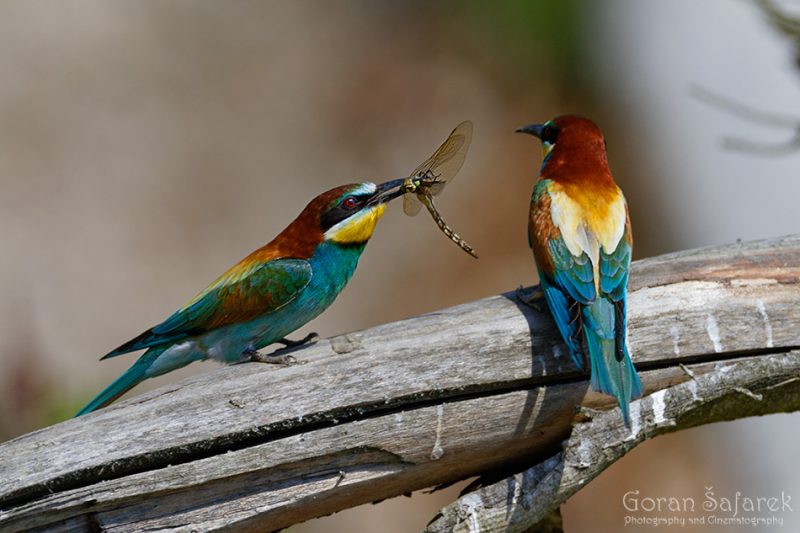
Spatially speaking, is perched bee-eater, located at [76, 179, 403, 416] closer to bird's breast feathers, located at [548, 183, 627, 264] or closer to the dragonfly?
the dragonfly

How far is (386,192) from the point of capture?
341 cm

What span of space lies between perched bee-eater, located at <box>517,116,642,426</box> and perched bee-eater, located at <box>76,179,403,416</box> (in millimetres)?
658

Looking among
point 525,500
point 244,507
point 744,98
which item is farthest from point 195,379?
point 744,98

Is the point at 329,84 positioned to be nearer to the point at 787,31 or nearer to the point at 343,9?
the point at 343,9

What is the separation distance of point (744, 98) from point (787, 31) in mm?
2610

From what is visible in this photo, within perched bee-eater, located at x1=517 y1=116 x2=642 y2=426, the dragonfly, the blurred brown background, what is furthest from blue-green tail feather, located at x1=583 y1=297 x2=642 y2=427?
the blurred brown background

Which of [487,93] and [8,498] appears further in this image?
[487,93]

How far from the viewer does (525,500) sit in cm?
254

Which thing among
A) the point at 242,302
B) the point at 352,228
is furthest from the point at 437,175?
the point at 242,302

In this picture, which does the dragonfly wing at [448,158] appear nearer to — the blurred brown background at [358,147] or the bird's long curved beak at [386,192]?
the bird's long curved beak at [386,192]

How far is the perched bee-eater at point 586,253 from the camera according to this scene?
8.55 ft

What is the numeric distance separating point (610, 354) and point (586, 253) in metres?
0.39

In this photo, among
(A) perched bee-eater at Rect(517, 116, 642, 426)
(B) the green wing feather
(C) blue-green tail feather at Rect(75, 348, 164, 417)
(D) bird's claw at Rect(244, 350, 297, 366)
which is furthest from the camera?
(B) the green wing feather

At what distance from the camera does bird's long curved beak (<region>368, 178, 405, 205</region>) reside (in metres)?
3.36
